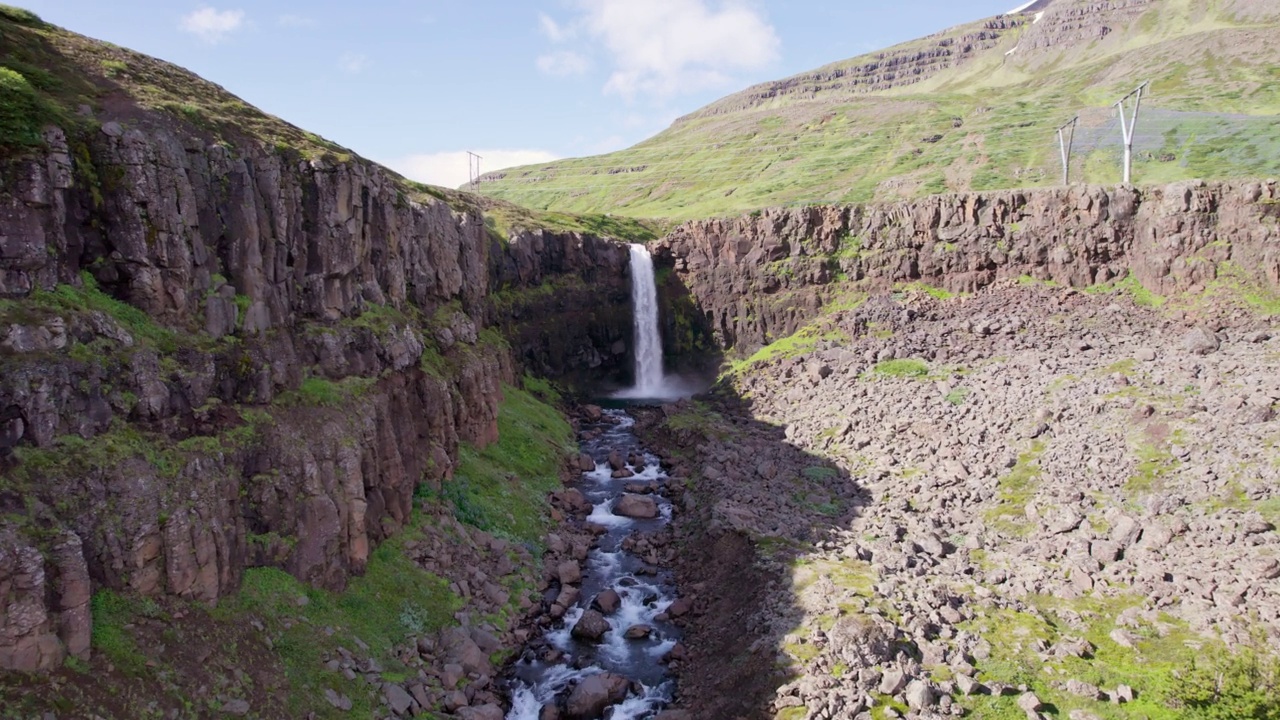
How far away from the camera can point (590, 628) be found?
101ft

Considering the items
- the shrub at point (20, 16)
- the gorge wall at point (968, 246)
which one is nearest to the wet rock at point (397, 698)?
the shrub at point (20, 16)

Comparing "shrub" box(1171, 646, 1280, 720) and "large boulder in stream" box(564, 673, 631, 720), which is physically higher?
"shrub" box(1171, 646, 1280, 720)

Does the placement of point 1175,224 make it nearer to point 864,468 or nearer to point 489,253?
point 864,468

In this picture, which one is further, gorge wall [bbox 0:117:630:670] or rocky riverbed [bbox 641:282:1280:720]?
rocky riverbed [bbox 641:282:1280:720]

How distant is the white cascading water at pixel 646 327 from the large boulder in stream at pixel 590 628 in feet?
138

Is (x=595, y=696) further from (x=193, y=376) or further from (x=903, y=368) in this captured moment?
(x=903, y=368)

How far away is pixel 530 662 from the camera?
29.2 m

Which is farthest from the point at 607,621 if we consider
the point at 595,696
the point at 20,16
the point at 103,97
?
the point at 20,16

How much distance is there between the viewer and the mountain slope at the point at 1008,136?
10275 centimetres

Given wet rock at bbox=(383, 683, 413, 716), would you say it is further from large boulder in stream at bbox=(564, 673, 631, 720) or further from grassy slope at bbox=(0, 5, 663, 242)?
grassy slope at bbox=(0, 5, 663, 242)

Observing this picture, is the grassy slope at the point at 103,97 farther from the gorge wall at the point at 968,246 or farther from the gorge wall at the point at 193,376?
the gorge wall at the point at 968,246

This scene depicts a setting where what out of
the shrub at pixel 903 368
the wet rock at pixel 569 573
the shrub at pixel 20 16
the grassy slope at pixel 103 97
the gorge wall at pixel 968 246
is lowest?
the wet rock at pixel 569 573

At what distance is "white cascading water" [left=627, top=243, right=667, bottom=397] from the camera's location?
74.8 metres

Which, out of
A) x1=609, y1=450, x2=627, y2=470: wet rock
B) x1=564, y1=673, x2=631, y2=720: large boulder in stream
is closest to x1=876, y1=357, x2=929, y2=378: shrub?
x1=609, y1=450, x2=627, y2=470: wet rock
